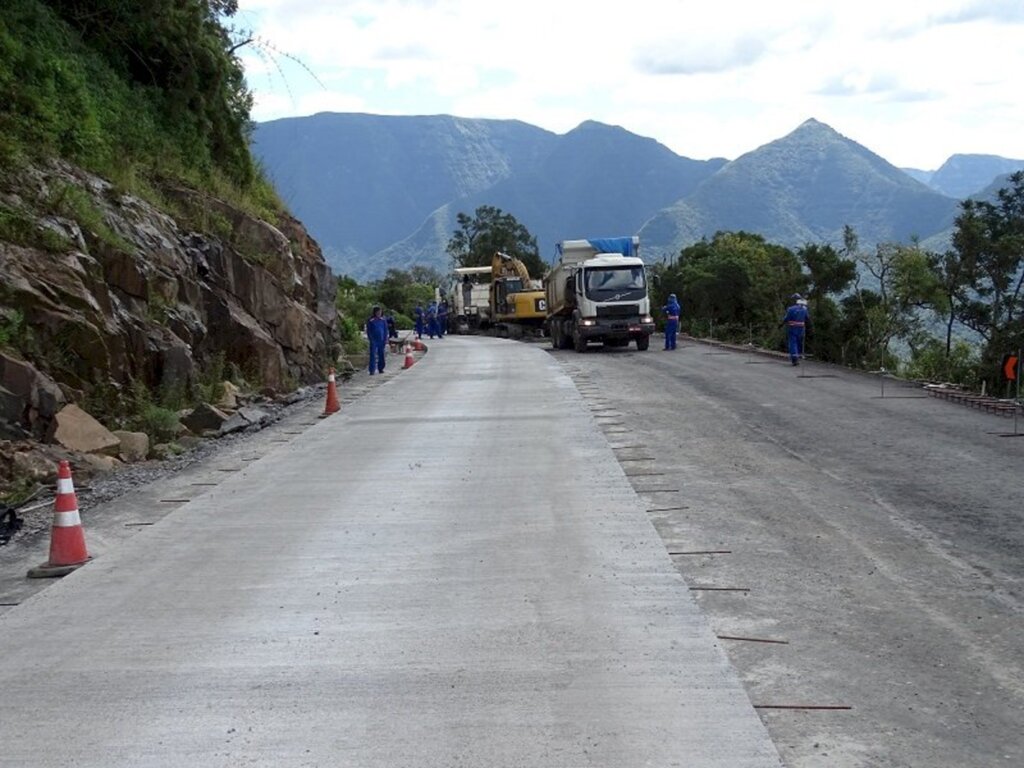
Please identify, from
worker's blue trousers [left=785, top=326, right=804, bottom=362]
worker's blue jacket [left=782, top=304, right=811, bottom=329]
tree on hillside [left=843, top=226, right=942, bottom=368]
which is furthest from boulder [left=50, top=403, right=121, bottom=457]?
tree on hillside [left=843, top=226, right=942, bottom=368]

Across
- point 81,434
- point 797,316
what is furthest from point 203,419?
point 797,316

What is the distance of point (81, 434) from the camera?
507 inches

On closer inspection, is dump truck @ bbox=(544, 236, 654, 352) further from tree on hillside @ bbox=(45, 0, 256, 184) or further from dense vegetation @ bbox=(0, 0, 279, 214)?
tree on hillside @ bbox=(45, 0, 256, 184)

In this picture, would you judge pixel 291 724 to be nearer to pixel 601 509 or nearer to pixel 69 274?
pixel 601 509

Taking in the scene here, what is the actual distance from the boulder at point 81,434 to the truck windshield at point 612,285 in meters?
22.5

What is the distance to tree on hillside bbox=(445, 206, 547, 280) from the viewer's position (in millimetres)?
102438

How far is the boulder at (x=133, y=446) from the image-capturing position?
1344 cm

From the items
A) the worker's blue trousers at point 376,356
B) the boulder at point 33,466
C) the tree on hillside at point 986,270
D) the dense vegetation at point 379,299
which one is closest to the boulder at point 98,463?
the boulder at point 33,466

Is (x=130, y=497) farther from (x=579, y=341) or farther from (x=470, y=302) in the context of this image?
(x=470, y=302)

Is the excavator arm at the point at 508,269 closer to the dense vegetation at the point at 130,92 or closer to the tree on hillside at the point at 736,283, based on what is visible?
the tree on hillside at the point at 736,283

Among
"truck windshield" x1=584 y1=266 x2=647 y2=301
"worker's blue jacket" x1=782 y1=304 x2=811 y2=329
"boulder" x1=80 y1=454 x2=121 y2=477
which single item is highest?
"truck windshield" x1=584 y1=266 x2=647 y2=301

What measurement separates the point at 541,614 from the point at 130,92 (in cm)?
1848

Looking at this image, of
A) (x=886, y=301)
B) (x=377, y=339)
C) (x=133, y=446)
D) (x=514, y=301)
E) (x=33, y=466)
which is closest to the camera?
(x=33, y=466)

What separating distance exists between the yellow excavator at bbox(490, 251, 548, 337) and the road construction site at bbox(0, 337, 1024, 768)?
40.9 m
